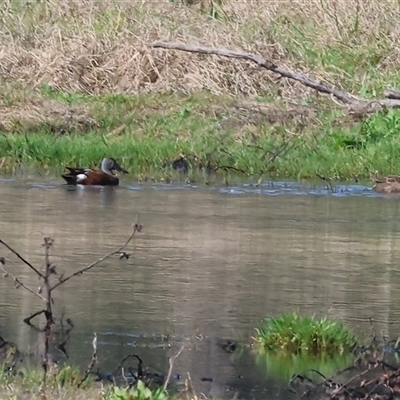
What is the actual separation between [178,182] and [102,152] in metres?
1.74

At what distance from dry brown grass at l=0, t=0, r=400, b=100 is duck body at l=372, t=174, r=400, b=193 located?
227 inches

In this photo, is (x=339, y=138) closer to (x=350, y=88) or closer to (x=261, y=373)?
(x=350, y=88)

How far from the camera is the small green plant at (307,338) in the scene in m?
7.76

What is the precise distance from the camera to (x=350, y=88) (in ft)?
66.8

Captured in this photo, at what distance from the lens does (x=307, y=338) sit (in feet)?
25.5

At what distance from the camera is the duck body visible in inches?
567

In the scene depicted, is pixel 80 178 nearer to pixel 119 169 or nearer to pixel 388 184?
pixel 119 169

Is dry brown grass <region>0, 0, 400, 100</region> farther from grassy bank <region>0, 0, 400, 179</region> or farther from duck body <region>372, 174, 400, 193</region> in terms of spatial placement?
duck body <region>372, 174, 400, 193</region>

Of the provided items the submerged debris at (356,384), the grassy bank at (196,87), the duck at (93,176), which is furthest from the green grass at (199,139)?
the submerged debris at (356,384)

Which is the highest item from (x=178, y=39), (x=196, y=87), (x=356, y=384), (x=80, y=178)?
(x=178, y=39)

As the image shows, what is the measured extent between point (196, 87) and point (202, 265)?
33.7 feet

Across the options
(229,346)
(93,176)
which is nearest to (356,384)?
(229,346)

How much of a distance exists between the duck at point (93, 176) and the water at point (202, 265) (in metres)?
0.11

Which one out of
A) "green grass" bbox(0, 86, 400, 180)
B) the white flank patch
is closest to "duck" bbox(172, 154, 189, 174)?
"green grass" bbox(0, 86, 400, 180)
